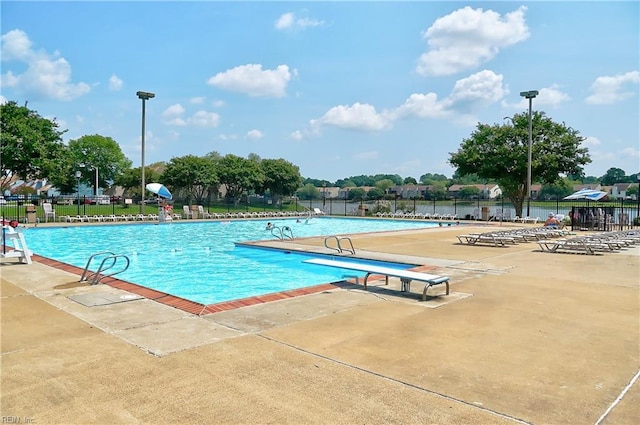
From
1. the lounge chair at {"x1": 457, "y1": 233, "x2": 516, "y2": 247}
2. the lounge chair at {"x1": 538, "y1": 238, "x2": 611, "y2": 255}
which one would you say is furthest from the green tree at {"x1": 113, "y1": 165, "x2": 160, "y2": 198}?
the lounge chair at {"x1": 538, "y1": 238, "x2": 611, "y2": 255}

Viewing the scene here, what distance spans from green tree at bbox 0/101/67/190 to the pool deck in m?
36.2

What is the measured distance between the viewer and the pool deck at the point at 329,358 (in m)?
3.66

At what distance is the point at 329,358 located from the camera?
481cm

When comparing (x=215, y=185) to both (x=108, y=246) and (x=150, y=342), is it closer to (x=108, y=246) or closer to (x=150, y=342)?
(x=108, y=246)

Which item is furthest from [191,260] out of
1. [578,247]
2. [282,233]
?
[578,247]

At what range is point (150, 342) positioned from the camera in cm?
529

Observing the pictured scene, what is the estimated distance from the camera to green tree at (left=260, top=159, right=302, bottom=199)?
5322 cm

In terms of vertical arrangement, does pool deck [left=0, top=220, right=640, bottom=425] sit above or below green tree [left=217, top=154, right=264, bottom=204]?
below

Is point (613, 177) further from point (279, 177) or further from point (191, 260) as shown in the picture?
point (191, 260)

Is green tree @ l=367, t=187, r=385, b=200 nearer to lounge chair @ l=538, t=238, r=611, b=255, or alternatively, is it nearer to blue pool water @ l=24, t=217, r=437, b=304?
blue pool water @ l=24, t=217, r=437, b=304

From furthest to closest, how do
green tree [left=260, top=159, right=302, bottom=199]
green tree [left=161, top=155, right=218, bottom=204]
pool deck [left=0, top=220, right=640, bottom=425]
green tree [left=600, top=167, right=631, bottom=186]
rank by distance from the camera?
green tree [left=600, top=167, right=631, bottom=186] → green tree [left=260, top=159, right=302, bottom=199] → green tree [left=161, top=155, right=218, bottom=204] → pool deck [left=0, top=220, right=640, bottom=425]

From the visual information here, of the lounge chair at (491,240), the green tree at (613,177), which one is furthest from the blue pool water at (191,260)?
the green tree at (613,177)

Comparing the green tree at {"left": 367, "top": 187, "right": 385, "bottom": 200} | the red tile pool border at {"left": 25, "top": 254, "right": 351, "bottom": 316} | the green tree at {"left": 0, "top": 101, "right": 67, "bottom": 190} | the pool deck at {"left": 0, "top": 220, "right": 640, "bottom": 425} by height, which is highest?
the green tree at {"left": 0, "top": 101, "right": 67, "bottom": 190}

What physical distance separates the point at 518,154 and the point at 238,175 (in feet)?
90.4
